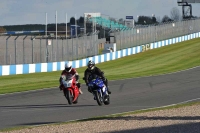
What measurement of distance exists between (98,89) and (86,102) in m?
1.56

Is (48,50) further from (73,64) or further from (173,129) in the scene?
(173,129)

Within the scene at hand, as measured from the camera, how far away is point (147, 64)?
44031 mm

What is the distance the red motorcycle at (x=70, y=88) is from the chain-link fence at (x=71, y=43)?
617 inches

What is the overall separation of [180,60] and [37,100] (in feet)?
87.0

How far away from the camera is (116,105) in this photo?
60.4 feet

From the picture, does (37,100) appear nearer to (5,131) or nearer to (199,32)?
(5,131)

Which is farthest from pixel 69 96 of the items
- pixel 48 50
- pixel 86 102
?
pixel 48 50

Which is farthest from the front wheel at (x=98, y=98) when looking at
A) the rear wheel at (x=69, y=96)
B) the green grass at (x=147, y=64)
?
the green grass at (x=147, y=64)

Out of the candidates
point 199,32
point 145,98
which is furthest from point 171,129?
point 199,32

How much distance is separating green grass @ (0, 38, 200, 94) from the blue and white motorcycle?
950 cm

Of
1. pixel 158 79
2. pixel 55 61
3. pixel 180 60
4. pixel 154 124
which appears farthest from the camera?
pixel 180 60

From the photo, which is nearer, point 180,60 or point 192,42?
point 180,60

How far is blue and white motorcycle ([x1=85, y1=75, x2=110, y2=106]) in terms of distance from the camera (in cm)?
1819

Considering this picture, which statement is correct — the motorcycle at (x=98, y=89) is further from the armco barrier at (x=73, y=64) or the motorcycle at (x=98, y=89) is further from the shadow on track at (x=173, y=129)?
the armco barrier at (x=73, y=64)
